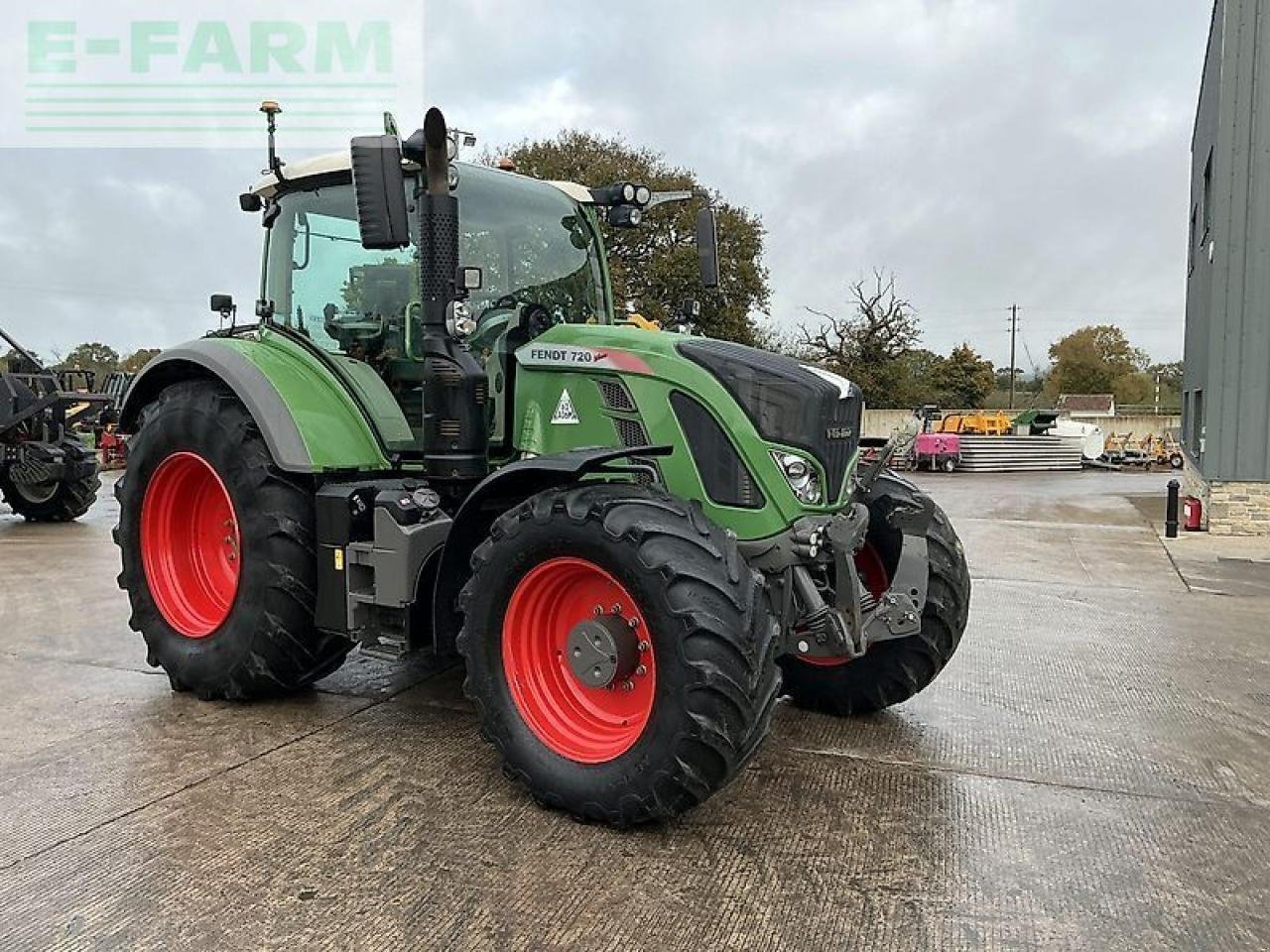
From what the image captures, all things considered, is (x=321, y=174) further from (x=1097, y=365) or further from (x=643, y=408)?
(x=1097, y=365)

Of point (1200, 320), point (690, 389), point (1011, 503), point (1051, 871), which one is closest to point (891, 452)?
point (690, 389)

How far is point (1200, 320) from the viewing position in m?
16.3

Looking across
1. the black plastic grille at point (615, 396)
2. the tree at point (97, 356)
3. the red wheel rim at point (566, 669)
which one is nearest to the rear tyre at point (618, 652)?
the red wheel rim at point (566, 669)

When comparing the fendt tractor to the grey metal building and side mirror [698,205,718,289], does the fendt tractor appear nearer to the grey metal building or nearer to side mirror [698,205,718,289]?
side mirror [698,205,718,289]

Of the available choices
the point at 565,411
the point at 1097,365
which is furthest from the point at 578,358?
the point at 1097,365

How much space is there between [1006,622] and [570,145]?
24790mm

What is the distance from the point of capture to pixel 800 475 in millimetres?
3676

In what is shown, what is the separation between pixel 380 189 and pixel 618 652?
71.6 inches

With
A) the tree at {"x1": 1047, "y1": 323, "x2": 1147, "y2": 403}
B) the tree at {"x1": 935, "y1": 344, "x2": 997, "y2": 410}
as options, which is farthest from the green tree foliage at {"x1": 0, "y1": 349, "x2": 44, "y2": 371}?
the tree at {"x1": 1047, "y1": 323, "x2": 1147, "y2": 403}

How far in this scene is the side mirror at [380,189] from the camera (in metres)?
3.65

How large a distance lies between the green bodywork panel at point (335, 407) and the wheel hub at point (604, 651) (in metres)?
1.46

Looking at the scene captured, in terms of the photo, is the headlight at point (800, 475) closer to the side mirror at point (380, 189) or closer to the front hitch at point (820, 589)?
the front hitch at point (820, 589)

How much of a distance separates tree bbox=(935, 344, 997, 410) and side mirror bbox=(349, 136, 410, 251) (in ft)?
139

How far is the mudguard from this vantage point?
429 centimetres
